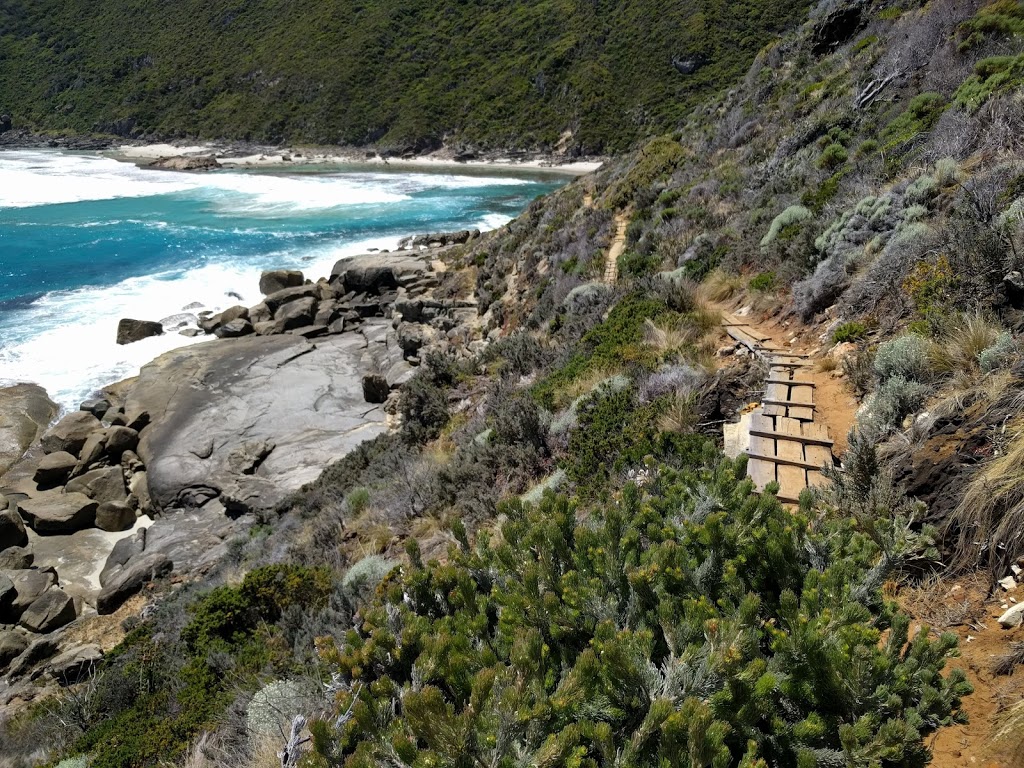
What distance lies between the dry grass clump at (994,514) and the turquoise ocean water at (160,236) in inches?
762

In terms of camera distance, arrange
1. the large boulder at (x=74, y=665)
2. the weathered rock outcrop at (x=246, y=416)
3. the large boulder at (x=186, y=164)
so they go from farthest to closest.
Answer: the large boulder at (x=186, y=164), the weathered rock outcrop at (x=246, y=416), the large boulder at (x=74, y=665)

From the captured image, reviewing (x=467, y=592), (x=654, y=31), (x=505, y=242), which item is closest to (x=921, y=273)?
(x=467, y=592)

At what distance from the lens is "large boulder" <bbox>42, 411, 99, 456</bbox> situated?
532 inches

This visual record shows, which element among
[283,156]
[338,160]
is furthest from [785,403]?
[283,156]

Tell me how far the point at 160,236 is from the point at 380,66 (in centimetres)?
7434

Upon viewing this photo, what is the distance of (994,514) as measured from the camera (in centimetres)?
305

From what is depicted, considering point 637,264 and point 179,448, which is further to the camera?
point 179,448

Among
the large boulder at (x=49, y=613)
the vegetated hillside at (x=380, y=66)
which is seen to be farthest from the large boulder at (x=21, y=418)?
the vegetated hillside at (x=380, y=66)

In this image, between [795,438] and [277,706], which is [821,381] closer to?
[795,438]

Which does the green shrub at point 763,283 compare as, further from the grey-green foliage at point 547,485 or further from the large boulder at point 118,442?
A: the large boulder at point 118,442

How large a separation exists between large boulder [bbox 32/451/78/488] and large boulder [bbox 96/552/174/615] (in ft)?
14.6

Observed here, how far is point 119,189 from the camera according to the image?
165 feet

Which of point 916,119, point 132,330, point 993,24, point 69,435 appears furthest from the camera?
point 132,330

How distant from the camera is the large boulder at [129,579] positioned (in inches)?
348
